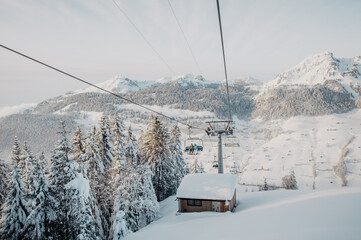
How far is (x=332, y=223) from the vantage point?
8.65m

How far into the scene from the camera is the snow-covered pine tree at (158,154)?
1192 inches

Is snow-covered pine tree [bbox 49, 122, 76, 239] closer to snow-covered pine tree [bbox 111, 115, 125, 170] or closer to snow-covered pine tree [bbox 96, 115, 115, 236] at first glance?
snow-covered pine tree [bbox 96, 115, 115, 236]

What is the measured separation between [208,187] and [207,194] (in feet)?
2.67

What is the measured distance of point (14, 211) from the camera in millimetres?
18219

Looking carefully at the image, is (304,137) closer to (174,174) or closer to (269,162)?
(269,162)

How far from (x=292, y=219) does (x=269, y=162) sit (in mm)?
122228

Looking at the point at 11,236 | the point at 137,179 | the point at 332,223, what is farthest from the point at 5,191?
the point at 332,223

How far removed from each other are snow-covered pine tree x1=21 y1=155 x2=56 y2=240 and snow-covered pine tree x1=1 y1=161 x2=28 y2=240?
996 mm

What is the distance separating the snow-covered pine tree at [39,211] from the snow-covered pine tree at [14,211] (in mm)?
996

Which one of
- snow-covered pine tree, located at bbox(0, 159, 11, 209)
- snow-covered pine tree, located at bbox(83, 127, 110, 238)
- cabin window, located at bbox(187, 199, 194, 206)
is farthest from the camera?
snow-covered pine tree, located at bbox(0, 159, 11, 209)

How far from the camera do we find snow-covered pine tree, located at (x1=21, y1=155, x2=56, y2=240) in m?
17.2

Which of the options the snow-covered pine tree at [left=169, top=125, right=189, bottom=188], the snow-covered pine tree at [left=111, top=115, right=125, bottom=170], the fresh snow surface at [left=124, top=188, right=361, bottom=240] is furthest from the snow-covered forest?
the snow-covered pine tree at [left=169, top=125, right=189, bottom=188]

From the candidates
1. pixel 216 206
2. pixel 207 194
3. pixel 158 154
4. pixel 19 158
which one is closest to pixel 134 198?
pixel 207 194

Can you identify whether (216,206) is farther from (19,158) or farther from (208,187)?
(19,158)
